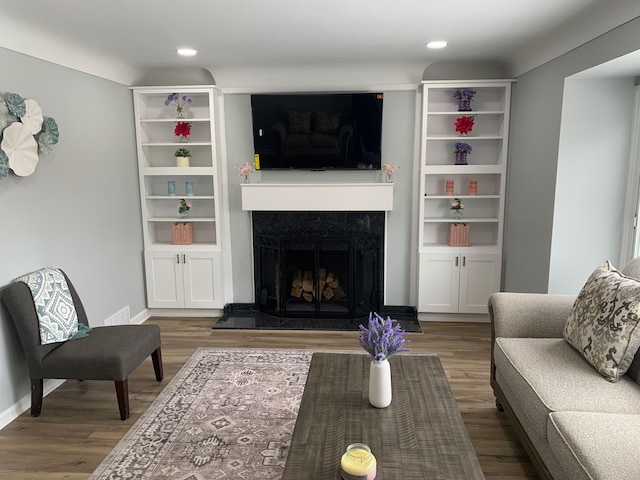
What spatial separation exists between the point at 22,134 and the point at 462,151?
3629 mm

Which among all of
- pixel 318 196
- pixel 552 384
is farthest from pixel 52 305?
pixel 552 384

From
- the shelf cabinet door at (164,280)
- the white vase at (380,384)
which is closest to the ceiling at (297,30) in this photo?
the shelf cabinet door at (164,280)

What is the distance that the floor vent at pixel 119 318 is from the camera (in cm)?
413

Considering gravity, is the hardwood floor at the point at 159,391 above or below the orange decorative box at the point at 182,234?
below

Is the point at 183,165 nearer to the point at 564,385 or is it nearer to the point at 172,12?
the point at 172,12

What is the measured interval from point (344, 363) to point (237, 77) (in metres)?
3.15

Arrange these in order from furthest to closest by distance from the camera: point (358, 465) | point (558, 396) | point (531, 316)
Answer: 1. point (531, 316)
2. point (558, 396)
3. point (358, 465)

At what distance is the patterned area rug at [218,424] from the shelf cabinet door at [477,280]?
1762 mm

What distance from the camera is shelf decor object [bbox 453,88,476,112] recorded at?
14.4 ft

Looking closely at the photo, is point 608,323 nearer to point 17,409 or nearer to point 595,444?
point 595,444

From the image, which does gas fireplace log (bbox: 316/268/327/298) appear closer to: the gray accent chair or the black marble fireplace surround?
the black marble fireplace surround

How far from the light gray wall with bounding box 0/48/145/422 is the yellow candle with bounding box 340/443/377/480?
94.5 inches

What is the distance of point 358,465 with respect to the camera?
1592 millimetres

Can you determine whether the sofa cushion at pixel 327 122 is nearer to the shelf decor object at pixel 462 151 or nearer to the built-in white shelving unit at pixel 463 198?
the built-in white shelving unit at pixel 463 198
